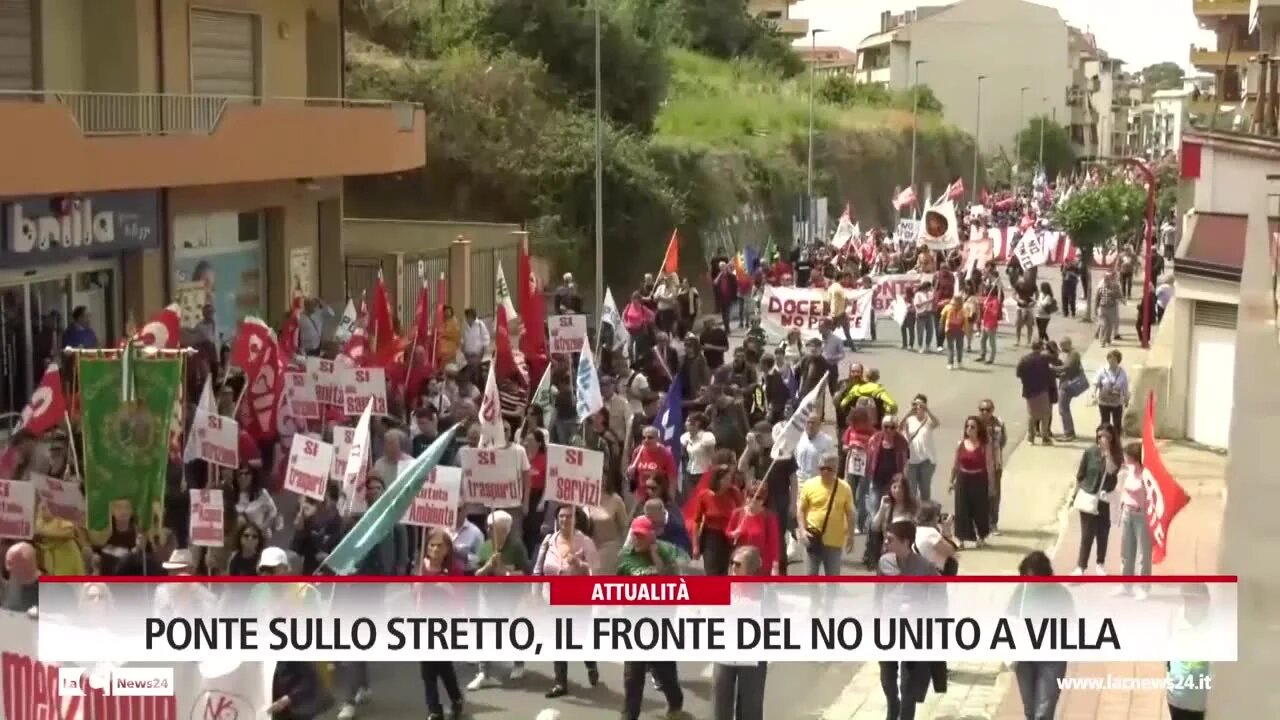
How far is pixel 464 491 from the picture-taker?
1321 cm

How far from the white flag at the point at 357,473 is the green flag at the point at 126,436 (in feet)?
3.77

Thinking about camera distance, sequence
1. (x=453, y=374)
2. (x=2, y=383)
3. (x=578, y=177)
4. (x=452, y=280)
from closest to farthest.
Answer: (x=453, y=374)
(x=2, y=383)
(x=452, y=280)
(x=578, y=177)

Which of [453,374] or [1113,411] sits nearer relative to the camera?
[453,374]

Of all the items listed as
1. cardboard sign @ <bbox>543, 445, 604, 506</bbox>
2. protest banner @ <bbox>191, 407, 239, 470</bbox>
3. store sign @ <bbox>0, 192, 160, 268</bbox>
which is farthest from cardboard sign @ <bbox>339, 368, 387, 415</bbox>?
store sign @ <bbox>0, 192, 160, 268</bbox>

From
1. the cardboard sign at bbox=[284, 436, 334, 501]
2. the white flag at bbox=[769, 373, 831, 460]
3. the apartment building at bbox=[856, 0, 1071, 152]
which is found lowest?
the white flag at bbox=[769, 373, 831, 460]

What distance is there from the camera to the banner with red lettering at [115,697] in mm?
8789

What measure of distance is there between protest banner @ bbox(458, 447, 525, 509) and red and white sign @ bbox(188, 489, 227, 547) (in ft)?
6.54

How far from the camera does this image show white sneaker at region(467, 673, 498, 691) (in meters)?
11.8

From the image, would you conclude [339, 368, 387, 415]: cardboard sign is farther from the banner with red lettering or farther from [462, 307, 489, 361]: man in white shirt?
the banner with red lettering

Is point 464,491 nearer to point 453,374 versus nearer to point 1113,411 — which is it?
point 453,374

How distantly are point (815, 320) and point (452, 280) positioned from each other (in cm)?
827

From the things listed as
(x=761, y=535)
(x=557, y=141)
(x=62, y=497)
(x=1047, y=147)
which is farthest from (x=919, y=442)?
(x=1047, y=147)

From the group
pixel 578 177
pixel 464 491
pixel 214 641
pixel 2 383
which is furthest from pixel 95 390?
pixel 578 177

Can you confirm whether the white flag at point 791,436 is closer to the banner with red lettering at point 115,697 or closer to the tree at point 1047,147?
the banner with red lettering at point 115,697
